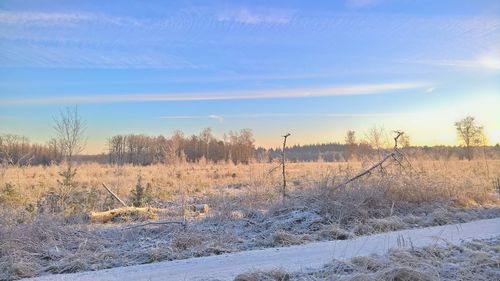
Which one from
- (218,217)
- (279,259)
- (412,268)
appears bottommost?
(279,259)

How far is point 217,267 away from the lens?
289 inches

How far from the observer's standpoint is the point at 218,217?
11.7 m

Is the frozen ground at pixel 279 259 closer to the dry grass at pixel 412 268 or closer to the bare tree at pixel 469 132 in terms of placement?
the dry grass at pixel 412 268

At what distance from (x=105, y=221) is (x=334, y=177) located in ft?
21.9

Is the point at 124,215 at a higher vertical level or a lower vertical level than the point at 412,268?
higher

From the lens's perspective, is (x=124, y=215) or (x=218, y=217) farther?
(x=124, y=215)

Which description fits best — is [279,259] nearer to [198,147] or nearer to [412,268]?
[412,268]

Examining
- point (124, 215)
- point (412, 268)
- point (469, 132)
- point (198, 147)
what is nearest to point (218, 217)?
point (124, 215)

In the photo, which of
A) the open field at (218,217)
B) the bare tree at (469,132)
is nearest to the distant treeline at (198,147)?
the bare tree at (469,132)

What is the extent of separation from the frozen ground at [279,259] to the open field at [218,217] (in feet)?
1.75

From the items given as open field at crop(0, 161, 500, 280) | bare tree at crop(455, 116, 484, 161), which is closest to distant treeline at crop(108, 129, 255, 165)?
bare tree at crop(455, 116, 484, 161)

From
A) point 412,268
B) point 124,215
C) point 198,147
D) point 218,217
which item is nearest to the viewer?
point 412,268

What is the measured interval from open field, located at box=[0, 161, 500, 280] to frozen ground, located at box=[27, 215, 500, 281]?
1.75 feet

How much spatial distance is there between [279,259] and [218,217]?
162 inches
